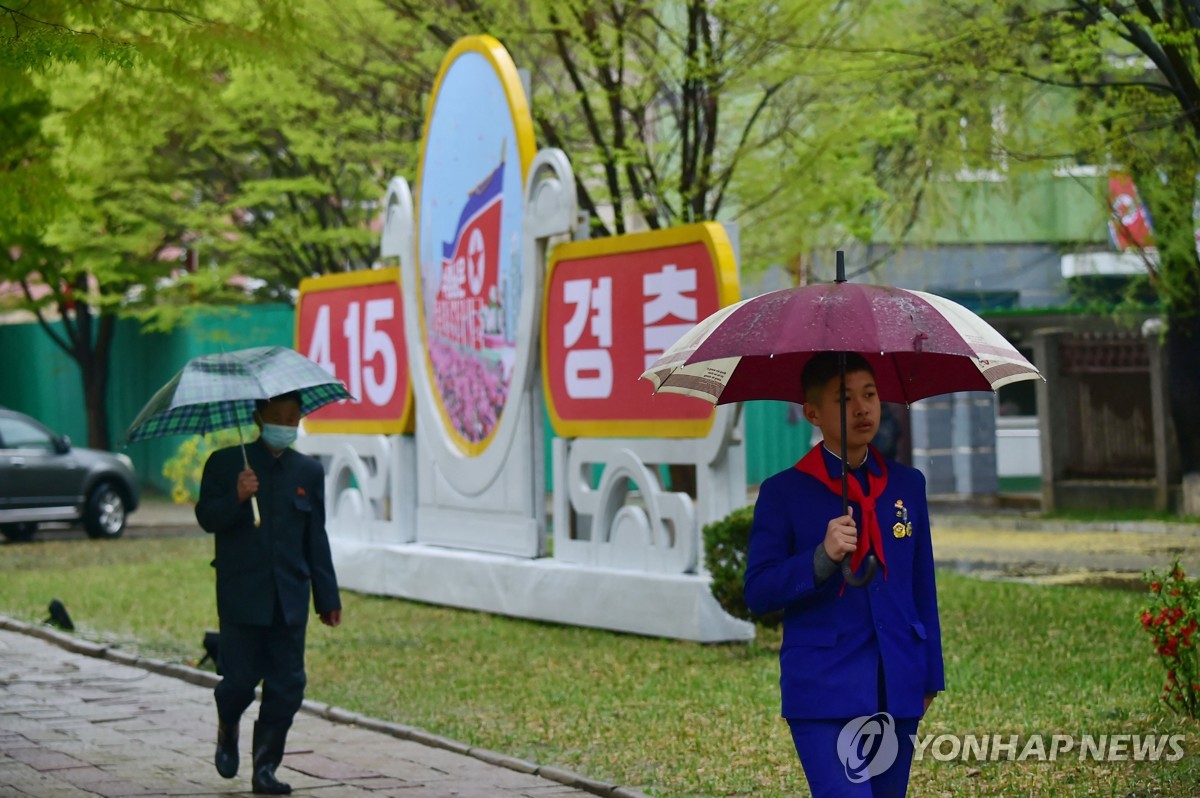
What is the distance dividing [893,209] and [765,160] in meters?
3.42

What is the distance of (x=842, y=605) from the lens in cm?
470

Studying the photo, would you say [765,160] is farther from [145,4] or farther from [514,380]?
[145,4]

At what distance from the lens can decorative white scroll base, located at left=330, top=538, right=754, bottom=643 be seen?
11992 millimetres

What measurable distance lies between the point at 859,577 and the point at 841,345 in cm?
64

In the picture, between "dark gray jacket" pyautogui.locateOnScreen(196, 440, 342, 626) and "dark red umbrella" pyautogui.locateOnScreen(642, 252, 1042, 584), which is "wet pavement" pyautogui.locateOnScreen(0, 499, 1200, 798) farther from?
"dark red umbrella" pyautogui.locateOnScreen(642, 252, 1042, 584)

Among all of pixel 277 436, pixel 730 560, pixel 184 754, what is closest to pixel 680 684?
pixel 730 560

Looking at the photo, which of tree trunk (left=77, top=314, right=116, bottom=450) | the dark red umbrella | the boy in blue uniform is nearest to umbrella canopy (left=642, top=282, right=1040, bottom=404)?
the dark red umbrella

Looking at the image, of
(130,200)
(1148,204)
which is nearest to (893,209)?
(1148,204)

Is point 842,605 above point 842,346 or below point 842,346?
below

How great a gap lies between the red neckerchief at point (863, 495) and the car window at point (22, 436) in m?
19.1

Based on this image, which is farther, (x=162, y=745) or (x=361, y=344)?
(x=361, y=344)

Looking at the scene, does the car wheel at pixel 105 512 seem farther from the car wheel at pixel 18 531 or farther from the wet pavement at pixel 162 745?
the wet pavement at pixel 162 745

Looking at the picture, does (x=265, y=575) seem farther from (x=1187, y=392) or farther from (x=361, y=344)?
(x=1187, y=392)

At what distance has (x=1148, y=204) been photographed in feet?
62.8
